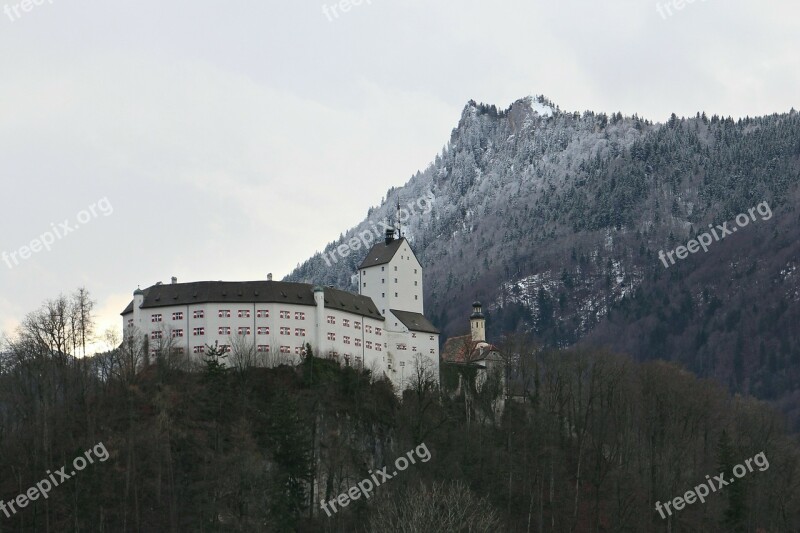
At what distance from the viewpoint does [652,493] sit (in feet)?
349

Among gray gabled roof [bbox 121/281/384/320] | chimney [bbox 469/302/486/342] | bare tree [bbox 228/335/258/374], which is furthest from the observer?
chimney [bbox 469/302/486/342]

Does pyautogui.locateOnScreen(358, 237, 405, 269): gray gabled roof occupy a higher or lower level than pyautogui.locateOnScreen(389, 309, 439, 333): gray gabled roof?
higher

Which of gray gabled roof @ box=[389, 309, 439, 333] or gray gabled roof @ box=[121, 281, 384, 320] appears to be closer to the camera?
gray gabled roof @ box=[121, 281, 384, 320]

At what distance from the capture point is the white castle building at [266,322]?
110688 mm

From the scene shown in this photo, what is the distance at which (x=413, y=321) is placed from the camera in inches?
5007

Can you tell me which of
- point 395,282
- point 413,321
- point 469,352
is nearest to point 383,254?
point 395,282

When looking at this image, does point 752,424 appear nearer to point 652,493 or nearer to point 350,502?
point 652,493

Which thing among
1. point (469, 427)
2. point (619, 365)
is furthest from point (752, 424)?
point (469, 427)

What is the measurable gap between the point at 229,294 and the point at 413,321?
22020 mm

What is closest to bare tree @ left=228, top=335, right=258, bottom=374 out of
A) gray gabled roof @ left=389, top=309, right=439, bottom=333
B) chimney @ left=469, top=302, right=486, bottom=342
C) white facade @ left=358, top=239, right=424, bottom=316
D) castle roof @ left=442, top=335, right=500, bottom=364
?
gray gabled roof @ left=389, top=309, right=439, bottom=333

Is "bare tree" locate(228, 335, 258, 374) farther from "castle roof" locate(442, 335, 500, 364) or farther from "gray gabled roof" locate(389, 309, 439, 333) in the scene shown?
"castle roof" locate(442, 335, 500, 364)

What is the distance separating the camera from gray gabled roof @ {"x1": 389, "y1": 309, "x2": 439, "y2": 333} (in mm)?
125812

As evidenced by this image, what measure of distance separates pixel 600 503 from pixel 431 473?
60.7 ft

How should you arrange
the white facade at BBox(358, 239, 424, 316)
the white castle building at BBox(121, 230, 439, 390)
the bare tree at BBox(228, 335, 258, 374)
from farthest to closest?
the white facade at BBox(358, 239, 424, 316), the white castle building at BBox(121, 230, 439, 390), the bare tree at BBox(228, 335, 258, 374)
